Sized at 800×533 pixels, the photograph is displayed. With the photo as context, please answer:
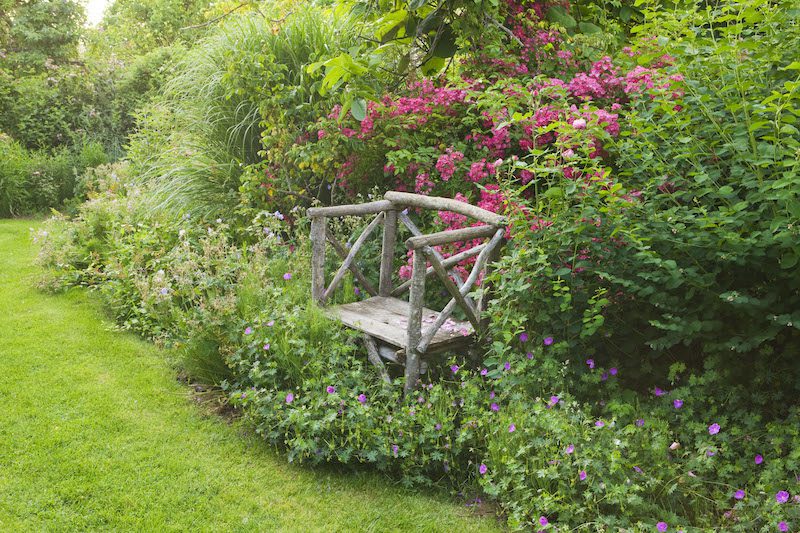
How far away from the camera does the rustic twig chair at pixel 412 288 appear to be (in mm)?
3258

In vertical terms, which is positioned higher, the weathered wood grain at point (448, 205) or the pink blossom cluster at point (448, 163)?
the pink blossom cluster at point (448, 163)

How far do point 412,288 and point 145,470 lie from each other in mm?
1560

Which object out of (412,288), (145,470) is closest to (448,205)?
(412,288)

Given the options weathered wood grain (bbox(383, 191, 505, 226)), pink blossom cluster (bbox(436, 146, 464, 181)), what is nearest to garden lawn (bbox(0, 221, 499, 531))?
weathered wood grain (bbox(383, 191, 505, 226))

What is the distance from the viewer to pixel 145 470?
3.18 meters

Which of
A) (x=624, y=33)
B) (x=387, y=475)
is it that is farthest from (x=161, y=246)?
(x=624, y=33)

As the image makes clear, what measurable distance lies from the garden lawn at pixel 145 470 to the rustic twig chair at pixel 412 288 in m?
0.68

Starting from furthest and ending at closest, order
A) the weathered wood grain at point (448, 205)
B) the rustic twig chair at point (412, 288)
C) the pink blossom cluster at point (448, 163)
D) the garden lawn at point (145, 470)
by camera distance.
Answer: the pink blossom cluster at point (448, 163)
the weathered wood grain at point (448, 205)
the rustic twig chair at point (412, 288)
the garden lawn at point (145, 470)

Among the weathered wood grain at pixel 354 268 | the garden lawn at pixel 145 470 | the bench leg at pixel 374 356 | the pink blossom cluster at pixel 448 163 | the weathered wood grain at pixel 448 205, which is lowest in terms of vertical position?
the garden lawn at pixel 145 470

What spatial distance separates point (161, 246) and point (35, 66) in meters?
10.5

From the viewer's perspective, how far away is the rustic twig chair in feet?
10.7

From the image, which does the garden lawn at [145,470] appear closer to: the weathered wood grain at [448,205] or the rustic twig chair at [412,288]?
the rustic twig chair at [412,288]

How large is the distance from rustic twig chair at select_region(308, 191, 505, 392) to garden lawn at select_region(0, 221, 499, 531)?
68 cm

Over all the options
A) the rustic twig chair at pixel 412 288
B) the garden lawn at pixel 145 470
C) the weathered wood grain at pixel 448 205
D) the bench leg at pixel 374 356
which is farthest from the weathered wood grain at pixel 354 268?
the garden lawn at pixel 145 470
